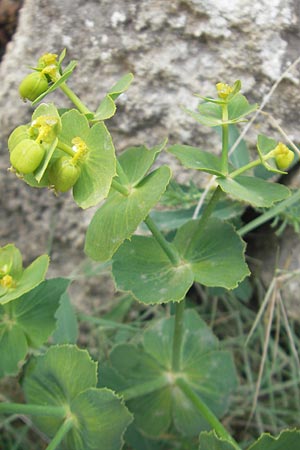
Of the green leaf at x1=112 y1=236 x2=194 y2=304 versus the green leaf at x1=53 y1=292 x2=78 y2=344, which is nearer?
the green leaf at x1=112 y1=236 x2=194 y2=304

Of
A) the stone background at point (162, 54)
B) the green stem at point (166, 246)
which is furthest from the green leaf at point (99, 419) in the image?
the stone background at point (162, 54)

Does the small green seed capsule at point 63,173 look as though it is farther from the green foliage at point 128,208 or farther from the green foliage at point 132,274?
the green foliage at point 128,208

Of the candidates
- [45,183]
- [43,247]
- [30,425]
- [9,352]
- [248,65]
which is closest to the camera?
[45,183]

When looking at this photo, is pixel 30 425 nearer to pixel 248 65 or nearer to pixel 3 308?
pixel 3 308

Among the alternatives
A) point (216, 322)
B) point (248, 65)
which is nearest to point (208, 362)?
point (216, 322)

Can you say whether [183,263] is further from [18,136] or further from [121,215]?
[18,136]

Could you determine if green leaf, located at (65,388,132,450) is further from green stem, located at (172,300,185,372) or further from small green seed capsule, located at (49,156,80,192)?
small green seed capsule, located at (49,156,80,192)

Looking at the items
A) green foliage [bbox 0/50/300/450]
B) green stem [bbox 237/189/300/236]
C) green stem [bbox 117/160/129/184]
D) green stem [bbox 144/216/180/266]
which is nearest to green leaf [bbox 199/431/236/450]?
green foliage [bbox 0/50/300/450]
